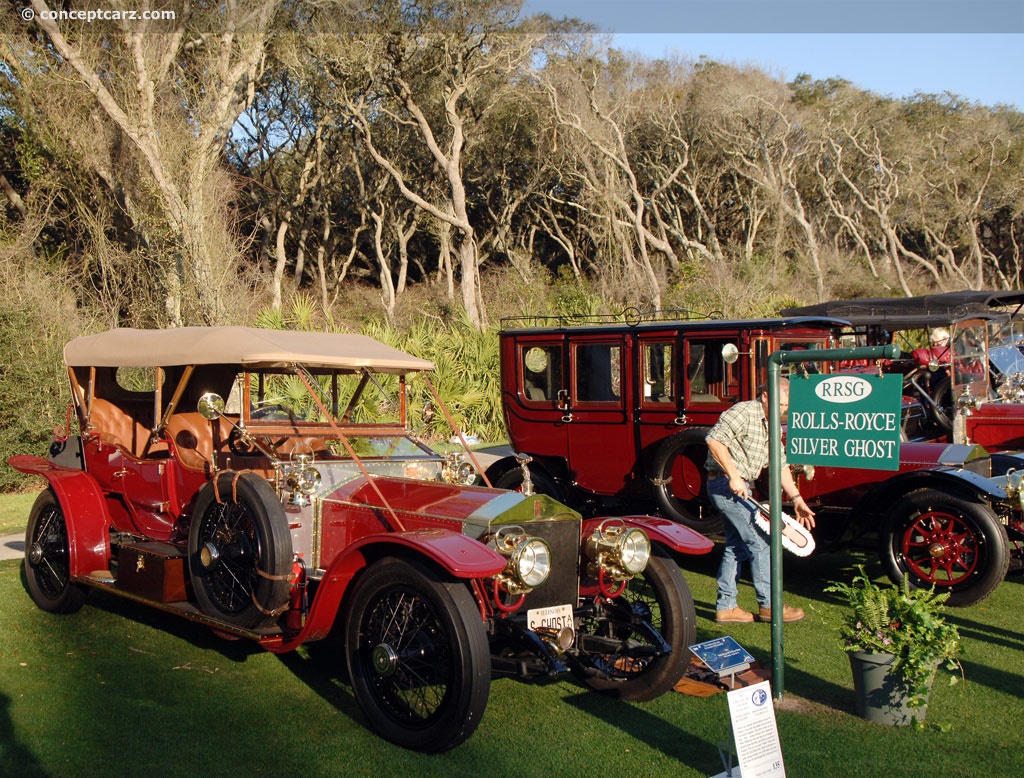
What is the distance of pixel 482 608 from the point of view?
15.4 feet

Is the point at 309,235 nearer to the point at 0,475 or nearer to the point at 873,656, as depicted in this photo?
the point at 0,475

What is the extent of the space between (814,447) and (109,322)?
14891mm

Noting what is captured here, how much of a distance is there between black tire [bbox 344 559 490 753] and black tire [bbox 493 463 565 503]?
14.8 feet

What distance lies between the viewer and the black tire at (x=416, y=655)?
14.1 ft

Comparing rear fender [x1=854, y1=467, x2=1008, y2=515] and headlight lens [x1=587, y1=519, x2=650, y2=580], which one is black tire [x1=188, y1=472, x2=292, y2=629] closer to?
headlight lens [x1=587, y1=519, x2=650, y2=580]

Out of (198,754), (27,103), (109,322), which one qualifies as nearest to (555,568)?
(198,754)

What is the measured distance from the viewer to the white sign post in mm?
3781

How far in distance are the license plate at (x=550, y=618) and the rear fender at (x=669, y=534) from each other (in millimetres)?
432

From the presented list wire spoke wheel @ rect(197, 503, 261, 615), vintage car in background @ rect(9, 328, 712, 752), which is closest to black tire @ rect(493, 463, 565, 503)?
vintage car in background @ rect(9, 328, 712, 752)

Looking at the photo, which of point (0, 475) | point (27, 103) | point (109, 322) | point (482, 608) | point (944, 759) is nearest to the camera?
point (944, 759)

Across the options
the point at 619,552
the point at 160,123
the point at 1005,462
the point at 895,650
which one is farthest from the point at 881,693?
the point at 160,123

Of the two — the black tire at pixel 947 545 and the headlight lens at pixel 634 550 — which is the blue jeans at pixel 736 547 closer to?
the black tire at pixel 947 545

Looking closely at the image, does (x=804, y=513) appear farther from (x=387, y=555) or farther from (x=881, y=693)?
(x=387, y=555)

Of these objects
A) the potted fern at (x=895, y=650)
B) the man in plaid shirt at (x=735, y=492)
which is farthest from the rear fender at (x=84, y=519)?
the potted fern at (x=895, y=650)
